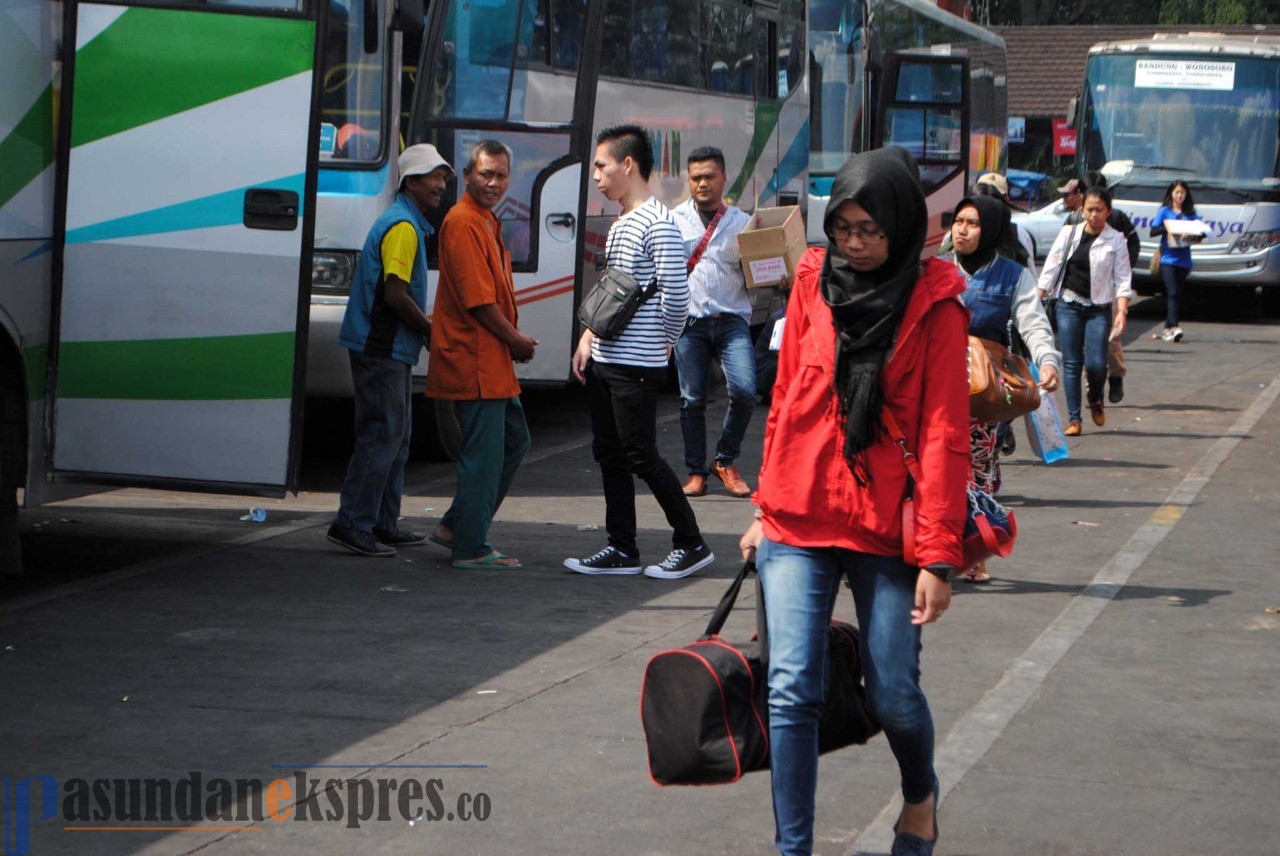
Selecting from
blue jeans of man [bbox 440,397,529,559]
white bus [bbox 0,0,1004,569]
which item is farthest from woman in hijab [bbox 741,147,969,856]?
blue jeans of man [bbox 440,397,529,559]

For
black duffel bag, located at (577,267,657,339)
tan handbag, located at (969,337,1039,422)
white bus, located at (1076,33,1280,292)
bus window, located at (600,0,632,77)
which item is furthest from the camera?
white bus, located at (1076,33,1280,292)

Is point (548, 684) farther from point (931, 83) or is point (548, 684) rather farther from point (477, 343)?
point (931, 83)

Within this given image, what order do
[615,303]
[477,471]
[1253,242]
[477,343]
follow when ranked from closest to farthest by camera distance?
[615,303] → [477,343] → [477,471] → [1253,242]

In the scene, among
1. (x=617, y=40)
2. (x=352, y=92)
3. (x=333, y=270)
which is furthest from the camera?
(x=617, y=40)

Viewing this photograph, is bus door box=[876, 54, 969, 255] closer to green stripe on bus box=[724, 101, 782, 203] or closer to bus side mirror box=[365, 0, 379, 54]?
green stripe on bus box=[724, 101, 782, 203]

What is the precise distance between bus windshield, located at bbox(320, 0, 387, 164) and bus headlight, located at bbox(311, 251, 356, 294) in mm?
545

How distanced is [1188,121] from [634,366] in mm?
19690

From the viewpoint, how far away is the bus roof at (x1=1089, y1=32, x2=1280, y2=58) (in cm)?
2548

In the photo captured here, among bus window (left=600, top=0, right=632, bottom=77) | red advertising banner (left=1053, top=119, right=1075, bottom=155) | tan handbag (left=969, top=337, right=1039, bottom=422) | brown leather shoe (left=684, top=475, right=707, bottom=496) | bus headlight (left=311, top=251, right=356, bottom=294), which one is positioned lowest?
brown leather shoe (left=684, top=475, right=707, bottom=496)

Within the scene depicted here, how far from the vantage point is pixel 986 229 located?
7867 mm

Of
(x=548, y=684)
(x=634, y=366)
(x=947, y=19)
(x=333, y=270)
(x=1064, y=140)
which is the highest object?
(x=947, y=19)

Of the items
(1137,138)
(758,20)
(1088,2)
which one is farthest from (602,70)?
(1088,2)

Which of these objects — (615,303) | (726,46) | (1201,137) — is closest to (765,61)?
(726,46)

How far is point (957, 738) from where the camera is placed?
5.54 m
